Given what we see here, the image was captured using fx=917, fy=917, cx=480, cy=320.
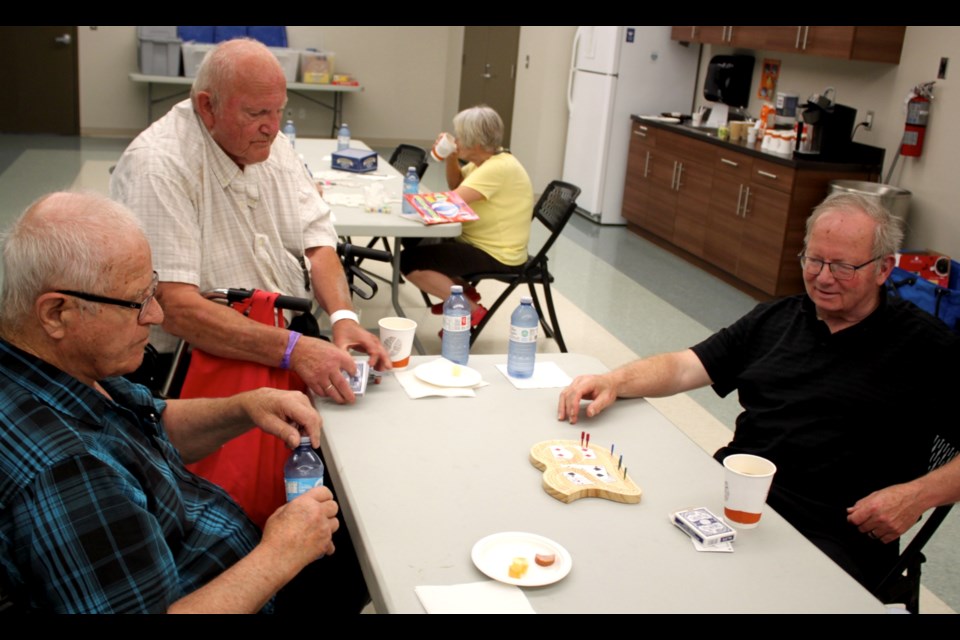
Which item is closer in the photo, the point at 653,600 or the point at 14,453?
the point at 14,453

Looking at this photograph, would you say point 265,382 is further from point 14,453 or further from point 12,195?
point 12,195

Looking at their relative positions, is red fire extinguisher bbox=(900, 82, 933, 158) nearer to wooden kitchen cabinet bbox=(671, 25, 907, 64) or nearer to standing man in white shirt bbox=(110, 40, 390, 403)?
wooden kitchen cabinet bbox=(671, 25, 907, 64)

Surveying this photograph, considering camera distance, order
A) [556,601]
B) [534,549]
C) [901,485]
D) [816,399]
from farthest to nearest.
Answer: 1. [816,399]
2. [901,485]
3. [534,549]
4. [556,601]

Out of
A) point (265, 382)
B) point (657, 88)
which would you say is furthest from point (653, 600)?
point (657, 88)

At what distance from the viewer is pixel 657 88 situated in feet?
24.7

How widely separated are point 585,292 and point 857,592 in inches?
166

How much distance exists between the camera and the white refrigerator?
735 centimetres

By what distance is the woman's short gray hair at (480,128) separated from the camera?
4379 millimetres

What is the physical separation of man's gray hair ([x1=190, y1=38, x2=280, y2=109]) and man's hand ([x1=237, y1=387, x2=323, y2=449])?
3.31 feet

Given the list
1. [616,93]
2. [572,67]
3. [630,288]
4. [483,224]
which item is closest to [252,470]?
[483,224]

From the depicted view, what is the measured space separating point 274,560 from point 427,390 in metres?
0.76

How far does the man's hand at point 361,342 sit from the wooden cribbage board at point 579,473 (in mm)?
522

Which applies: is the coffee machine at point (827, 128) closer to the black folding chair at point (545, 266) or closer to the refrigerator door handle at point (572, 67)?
the black folding chair at point (545, 266)

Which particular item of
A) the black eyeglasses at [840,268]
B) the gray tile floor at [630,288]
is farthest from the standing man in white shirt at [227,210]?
the gray tile floor at [630,288]
